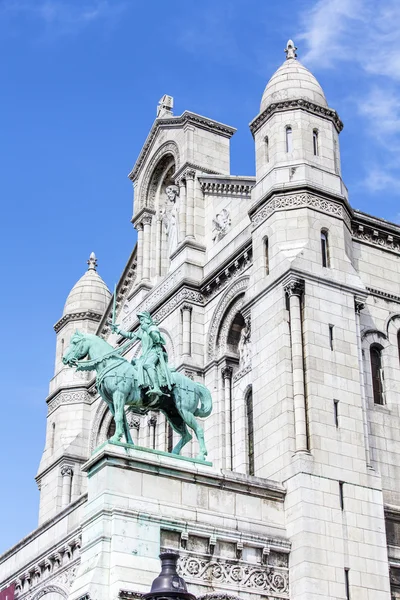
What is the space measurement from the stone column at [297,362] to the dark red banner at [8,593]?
1286cm

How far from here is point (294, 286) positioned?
109ft

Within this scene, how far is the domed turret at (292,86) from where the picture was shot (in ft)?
123

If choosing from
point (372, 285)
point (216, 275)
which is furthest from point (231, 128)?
point (372, 285)

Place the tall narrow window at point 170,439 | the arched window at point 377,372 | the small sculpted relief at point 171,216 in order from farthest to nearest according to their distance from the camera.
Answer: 1. the small sculpted relief at point 171,216
2. the tall narrow window at point 170,439
3. the arched window at point 377,372

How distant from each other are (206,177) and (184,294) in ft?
17.7

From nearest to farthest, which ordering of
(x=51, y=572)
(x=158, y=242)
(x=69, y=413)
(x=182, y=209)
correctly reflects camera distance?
(x=51, y=572), (x=182, y=209), (x=158, y=242), (x=69, y=413)

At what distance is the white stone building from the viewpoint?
28812 millimetres

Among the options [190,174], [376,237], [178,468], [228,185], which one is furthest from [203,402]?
[190,174]

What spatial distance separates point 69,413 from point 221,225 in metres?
13.8

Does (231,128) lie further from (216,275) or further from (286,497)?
(286,497)

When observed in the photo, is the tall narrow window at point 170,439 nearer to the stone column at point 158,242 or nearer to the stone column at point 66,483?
the stone column at point 158,242

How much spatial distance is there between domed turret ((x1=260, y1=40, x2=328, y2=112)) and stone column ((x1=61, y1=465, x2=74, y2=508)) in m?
19.6

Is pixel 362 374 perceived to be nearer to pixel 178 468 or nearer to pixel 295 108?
pixel 178 468

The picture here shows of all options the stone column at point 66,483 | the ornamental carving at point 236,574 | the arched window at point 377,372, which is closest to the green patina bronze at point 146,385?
the ornamental carving at point 236,574
